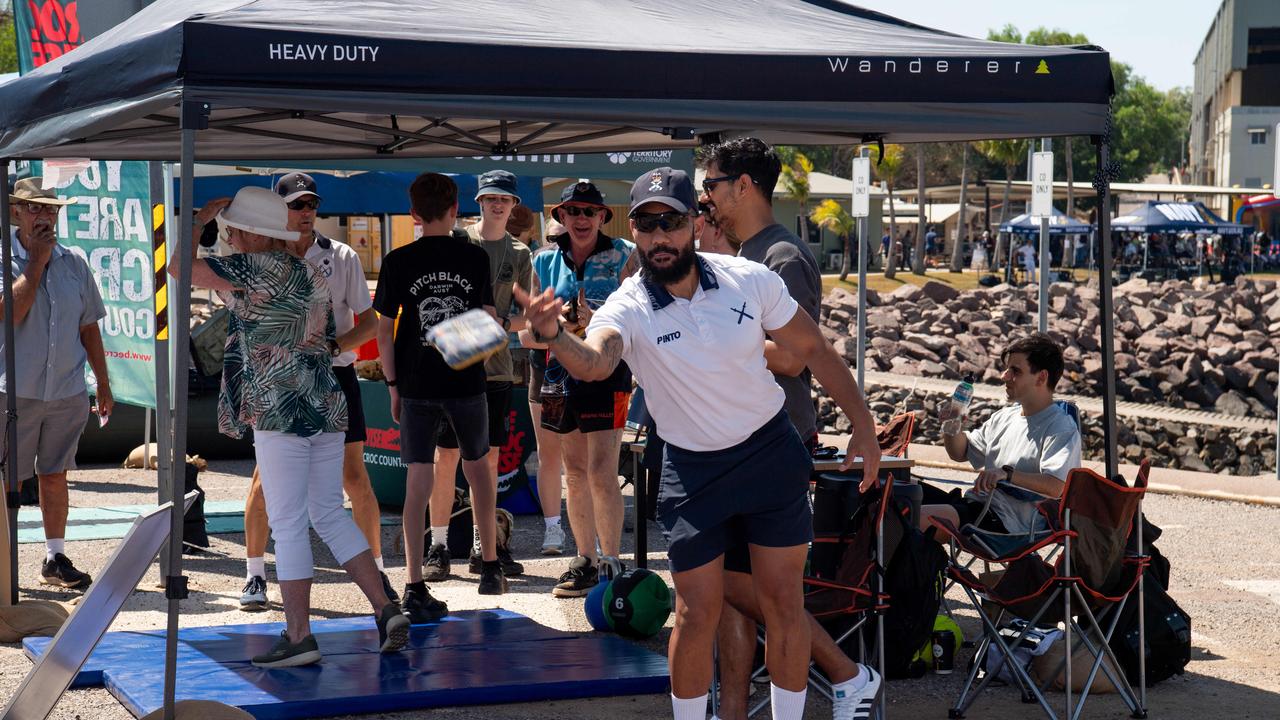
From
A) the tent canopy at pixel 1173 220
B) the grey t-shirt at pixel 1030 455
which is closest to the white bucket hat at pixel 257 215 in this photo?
the grey t-shirt at pixel 1030 455

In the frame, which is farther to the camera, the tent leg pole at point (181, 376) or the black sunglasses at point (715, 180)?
the black sunglasses at point (715, 180)

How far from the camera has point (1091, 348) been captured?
26.8m

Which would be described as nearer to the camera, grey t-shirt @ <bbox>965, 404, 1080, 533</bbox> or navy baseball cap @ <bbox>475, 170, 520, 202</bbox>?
grey t-shirt @ <bbox>965, 404, 1080, 533</bbox>

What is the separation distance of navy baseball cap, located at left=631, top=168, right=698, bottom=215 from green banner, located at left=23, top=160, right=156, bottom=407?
6.50 meters

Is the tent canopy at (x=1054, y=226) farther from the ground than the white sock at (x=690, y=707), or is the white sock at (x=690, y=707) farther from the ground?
the tent canopy at (x=1054, y=226)

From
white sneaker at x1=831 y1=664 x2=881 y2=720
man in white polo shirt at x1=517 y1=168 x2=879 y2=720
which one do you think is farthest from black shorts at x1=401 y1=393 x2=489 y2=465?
white sneaker at x1=831 y1=664 x2=881 y2=720

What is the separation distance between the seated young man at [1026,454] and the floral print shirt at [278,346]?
252cm

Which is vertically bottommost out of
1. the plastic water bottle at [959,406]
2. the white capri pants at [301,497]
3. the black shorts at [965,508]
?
the black shorts at [965,508]

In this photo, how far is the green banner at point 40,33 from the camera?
9523 millimetres

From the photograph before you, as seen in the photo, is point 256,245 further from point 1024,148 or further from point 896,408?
point 1024,148

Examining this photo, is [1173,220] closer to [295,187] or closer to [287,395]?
[295,187]

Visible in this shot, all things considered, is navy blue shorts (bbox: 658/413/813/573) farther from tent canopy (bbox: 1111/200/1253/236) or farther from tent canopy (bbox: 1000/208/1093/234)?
tent canopy (bbox: 1111/200/1253/236)

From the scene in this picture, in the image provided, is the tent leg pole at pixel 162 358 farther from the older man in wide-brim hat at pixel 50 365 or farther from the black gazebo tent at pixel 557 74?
the black gazebo tent at pixel 557 74

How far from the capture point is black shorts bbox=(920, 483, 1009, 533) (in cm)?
620
